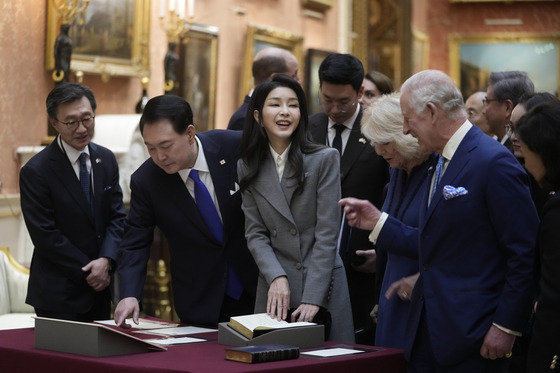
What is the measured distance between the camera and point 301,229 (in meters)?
4.24

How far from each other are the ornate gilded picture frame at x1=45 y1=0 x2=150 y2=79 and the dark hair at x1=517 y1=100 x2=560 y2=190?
188 inches

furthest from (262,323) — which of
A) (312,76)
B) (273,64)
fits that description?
(312,76)

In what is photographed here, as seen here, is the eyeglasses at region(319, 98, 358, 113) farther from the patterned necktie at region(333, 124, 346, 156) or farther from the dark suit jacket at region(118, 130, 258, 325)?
the dark suit jacket at region(118, 130, 258, 325)

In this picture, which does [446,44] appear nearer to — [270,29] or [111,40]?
[270,29]

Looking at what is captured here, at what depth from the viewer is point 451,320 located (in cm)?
360

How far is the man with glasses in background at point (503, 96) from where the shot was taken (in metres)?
5.77

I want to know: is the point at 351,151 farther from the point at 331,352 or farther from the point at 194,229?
the point at 331,352

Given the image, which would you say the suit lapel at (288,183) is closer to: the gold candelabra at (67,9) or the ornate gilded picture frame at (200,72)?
the gold candelabra at (67,9)

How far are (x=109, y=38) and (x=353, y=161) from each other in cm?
339

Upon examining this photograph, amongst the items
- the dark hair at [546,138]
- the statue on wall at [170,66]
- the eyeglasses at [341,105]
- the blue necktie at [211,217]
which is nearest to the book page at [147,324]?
the blue necktie at [211,217]

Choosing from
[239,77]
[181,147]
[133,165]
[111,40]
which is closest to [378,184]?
[181,147]

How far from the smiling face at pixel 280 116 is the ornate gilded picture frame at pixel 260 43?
5384mm

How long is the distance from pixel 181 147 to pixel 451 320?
5.16ft

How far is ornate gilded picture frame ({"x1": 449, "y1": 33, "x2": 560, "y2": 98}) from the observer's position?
14.3 metres
